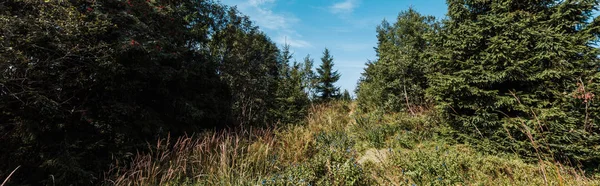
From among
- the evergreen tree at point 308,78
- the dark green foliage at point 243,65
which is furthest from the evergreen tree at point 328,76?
the dark green foliage at point 243,65

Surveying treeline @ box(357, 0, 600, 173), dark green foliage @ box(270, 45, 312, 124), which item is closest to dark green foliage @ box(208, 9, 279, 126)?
dark green foliage @ box(270, 45, 312, 124)

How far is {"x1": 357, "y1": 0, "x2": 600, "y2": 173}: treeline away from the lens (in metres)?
3.41

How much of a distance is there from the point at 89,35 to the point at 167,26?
2.66m

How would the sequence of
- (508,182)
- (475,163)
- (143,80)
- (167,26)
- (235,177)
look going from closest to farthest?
(508,182) < (235,177) < (475,163) < (143,80) < (167,26)

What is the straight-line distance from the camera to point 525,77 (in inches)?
151

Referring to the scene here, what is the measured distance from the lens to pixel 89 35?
4.60 metres

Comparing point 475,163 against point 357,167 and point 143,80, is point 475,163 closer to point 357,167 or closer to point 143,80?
point 357,167

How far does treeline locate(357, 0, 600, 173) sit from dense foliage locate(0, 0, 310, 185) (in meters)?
6.20

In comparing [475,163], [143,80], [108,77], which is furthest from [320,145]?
[143,80]

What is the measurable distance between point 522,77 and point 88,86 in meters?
8.59

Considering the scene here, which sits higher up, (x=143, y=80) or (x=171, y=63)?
(x=171, y=63)

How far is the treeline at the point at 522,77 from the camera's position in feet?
11.2

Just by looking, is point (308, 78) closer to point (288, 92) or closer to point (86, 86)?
point (288, 92)

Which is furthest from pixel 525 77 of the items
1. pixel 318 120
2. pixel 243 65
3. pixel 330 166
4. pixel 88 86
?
pixel 243 65
